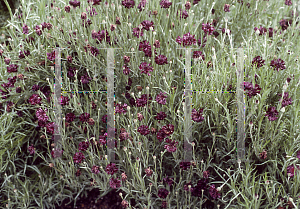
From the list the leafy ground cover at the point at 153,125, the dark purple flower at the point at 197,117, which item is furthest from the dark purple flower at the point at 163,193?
the dark purple flower at the point at 197,117

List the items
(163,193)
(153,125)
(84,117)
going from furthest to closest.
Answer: (153,125) < (84,117) < (163,193)

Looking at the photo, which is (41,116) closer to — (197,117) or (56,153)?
(56,153)

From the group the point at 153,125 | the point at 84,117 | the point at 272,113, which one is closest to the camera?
the point at 272,113

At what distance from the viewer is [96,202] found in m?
1.98

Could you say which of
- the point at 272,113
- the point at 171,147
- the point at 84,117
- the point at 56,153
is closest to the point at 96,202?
the point at 56,153

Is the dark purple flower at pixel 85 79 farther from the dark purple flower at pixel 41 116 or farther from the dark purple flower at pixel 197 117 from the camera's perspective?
the dark purple flower at pixel 197 117

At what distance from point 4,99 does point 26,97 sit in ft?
0.69

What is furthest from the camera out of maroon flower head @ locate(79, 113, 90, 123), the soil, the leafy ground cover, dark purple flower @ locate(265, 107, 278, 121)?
the soil

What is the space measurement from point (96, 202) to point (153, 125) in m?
0.68

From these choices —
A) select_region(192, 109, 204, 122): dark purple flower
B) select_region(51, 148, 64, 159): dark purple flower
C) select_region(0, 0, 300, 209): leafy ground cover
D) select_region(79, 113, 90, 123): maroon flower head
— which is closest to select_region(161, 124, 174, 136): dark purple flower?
select_region(0, 0, 300, 209): leafy ground cover

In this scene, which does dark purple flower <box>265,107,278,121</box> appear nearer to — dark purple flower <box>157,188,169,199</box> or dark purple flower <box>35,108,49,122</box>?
dark purple flower <box>157,188,169,199</box>

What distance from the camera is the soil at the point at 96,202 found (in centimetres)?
199

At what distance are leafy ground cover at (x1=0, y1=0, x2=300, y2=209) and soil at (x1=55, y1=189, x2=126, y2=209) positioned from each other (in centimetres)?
4

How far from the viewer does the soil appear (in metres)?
1.99
